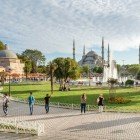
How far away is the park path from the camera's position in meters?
16.2

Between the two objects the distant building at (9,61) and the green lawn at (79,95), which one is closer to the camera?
the green lawn at (79,95)

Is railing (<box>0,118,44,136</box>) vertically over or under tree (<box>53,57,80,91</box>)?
under

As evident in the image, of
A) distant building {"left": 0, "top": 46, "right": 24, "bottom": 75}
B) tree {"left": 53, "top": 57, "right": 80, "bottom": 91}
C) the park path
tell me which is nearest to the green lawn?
the park path

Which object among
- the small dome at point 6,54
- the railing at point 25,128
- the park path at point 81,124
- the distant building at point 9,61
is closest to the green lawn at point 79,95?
the park path at point 81,124

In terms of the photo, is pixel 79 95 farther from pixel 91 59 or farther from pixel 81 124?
pixel 91 59

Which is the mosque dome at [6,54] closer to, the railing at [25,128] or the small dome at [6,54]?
the small dome at [6,54]

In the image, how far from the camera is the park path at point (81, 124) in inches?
639

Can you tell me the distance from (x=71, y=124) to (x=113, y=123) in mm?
2234

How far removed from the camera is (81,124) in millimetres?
19656

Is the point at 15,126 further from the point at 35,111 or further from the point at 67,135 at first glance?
the point at 35,111

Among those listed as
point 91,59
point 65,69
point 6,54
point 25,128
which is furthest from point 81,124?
point 91,59

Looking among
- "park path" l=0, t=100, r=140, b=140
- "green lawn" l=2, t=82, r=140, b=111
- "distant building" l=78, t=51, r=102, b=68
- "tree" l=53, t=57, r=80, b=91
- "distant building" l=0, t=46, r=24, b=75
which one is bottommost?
"park path" l=0, t=100, r=140, b=140

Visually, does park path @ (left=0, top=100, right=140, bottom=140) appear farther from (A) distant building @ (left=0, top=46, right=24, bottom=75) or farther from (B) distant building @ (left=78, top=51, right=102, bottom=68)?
(B) distant building @ (left=78, top=51, right=102, bottom=68)

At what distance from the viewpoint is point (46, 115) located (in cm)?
2344
